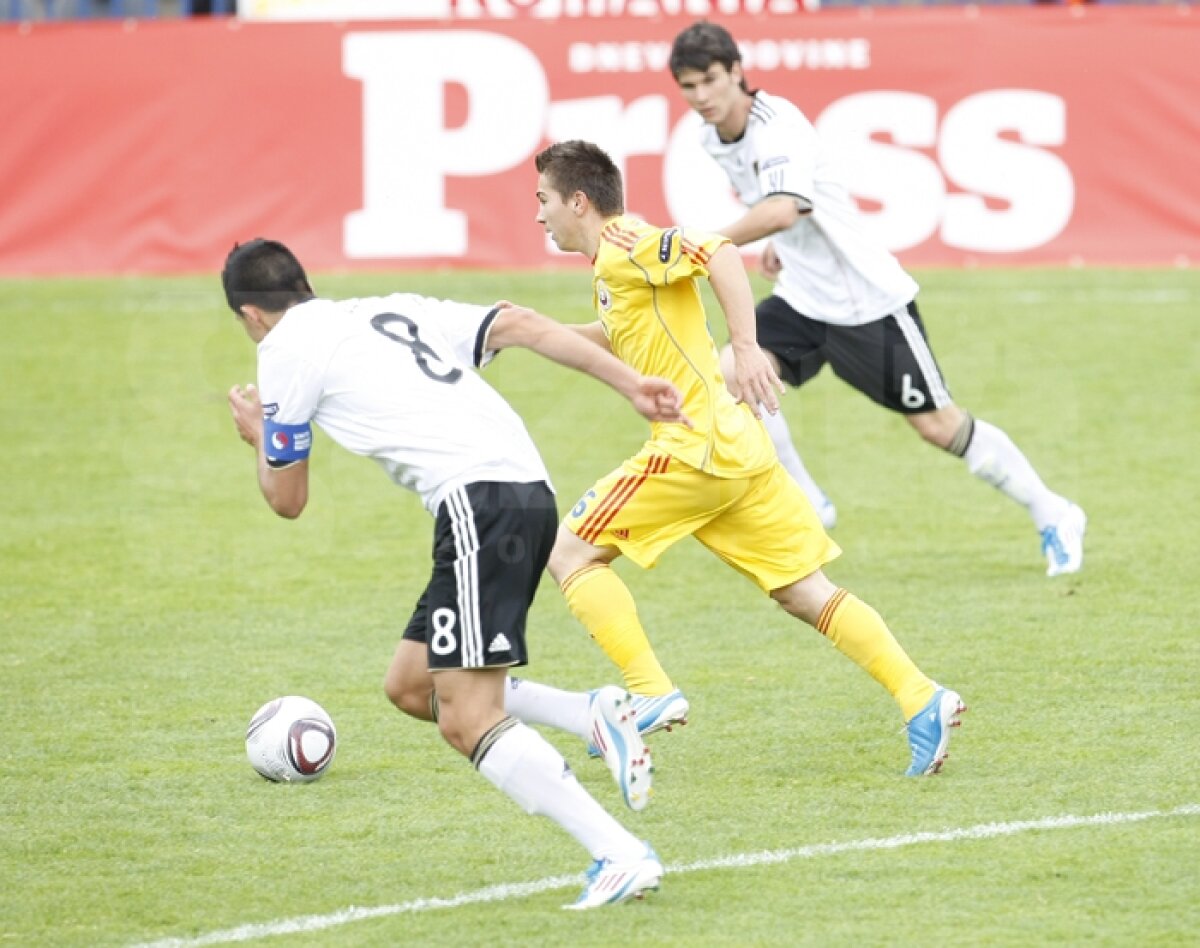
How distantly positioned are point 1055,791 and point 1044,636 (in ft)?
6.38

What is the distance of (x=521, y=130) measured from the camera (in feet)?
54.3

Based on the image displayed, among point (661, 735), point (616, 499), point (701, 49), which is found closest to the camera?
point (616, 499)

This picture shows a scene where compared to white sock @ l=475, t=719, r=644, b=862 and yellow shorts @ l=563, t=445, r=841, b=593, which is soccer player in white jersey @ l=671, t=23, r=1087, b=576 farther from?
white sock @ l=475, t=719, r=644, b=862

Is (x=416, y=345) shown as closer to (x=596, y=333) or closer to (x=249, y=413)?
(x=249, y=413)

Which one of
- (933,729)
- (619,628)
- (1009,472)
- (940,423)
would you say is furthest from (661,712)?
(1009,472)

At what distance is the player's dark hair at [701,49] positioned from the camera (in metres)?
7.86

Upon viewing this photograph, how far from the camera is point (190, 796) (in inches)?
233

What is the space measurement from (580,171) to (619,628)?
4.63ft

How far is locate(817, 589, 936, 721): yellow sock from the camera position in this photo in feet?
19.5

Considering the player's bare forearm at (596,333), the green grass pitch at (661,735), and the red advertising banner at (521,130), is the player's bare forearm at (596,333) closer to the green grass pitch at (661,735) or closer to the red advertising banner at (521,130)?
the green grass pitch at (661,735)

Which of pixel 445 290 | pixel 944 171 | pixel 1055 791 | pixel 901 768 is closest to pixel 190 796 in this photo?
pixel 901 768

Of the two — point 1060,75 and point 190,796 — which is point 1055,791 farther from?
point 1060,75

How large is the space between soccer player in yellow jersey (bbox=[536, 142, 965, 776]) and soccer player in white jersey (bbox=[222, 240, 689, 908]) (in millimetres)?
759

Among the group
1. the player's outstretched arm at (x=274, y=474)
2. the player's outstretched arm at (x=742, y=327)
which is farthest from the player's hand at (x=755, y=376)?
the player's outstretched arm at (x=274, y=474)
